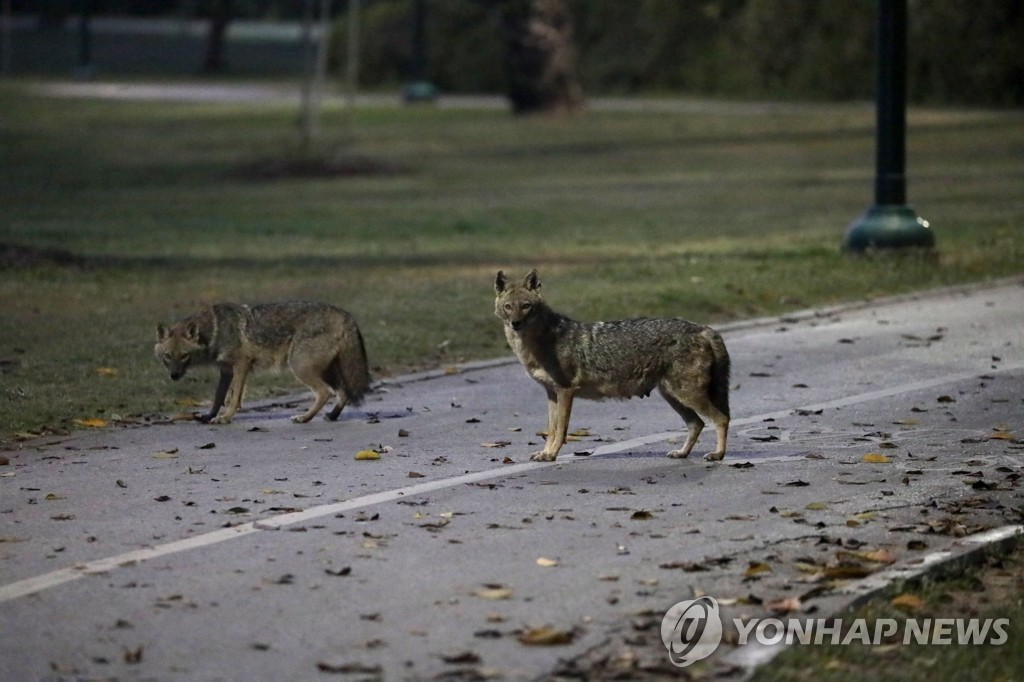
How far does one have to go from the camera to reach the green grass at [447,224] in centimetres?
1630

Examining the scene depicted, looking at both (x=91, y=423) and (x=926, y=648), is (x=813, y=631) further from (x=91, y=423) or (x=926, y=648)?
(x=91, y=423)

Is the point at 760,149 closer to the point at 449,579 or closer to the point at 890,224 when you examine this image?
the point at 890,224

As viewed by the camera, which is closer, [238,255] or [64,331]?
[64,331]

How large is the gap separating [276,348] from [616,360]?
2503mm

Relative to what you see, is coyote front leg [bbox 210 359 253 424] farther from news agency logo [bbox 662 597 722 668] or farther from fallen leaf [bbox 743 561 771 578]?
news agency logo [bbox 662 597 722 668]

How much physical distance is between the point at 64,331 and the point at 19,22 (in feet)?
304

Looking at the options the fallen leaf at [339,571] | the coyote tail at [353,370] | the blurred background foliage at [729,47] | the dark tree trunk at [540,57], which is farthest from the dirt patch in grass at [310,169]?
the fallen leaf at [339,571]

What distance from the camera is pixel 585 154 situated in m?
39.4

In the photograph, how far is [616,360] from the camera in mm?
11109

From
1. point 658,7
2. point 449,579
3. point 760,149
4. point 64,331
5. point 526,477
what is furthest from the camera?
point 658,7

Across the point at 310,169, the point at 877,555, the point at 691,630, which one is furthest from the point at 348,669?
the point at 310,169

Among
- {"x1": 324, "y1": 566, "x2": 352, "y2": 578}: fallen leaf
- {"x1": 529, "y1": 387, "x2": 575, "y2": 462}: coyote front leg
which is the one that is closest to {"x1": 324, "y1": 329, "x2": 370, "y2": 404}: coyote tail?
{"x1": 529, "y1": 387, "x2": 575, "y2": 462}: coyote front leg

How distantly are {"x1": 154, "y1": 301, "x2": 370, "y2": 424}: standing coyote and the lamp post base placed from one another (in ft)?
30.7

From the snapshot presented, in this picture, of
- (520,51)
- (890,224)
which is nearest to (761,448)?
(890,224)
